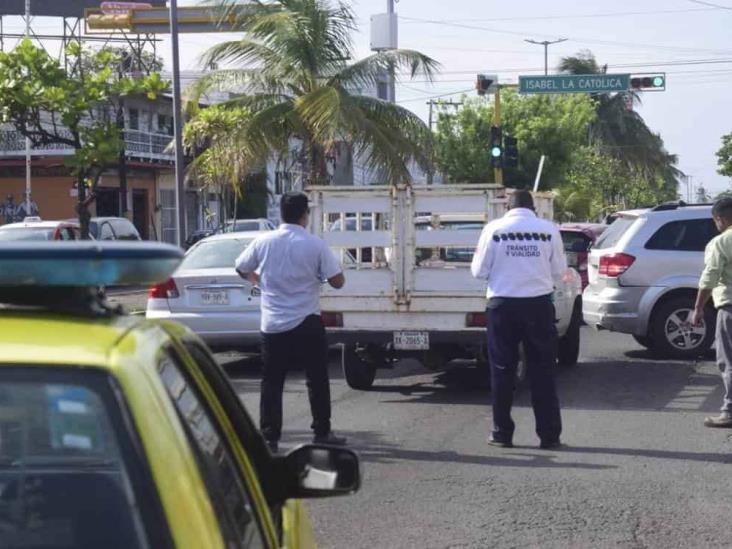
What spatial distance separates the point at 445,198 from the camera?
12.3 meters

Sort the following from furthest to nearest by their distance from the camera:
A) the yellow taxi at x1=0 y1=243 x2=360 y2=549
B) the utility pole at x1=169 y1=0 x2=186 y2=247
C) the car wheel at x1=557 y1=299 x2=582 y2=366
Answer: the utility pole at x1=169 y1=0 x2=186 y2=247 → the car wheel at x1=557 y1=299 x2=582 y2=366 → the yellow taxi at x1=0 y1=243 x2=360 y2=549

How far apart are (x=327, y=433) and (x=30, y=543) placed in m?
6.99

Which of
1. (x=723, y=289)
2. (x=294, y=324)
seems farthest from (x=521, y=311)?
(x=723, y=289)

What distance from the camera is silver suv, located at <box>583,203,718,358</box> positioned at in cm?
1524

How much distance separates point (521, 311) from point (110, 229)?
2077cm

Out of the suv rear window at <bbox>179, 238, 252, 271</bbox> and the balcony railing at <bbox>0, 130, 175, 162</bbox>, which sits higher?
the balcony railing at <bbox>0, 130, 175, 162</bbox>

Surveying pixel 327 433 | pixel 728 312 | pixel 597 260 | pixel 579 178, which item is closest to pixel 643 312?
pixel 597 260

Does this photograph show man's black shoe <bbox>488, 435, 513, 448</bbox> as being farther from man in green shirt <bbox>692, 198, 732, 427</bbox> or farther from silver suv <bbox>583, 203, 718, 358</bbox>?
silver suv <bbox>583, 203, 718, 358</bbox>

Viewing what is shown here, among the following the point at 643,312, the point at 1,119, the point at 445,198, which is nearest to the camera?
the point at 445,198

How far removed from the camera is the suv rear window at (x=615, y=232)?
15.8 metres

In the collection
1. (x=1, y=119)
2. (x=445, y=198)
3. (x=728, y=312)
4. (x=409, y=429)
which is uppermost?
(x=1, y=119)

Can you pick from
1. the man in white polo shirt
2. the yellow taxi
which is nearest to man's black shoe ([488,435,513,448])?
the man in white polo shirt

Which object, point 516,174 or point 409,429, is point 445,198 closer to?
point 409,429

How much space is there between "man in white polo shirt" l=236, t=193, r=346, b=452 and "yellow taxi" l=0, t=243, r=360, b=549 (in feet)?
20.7
